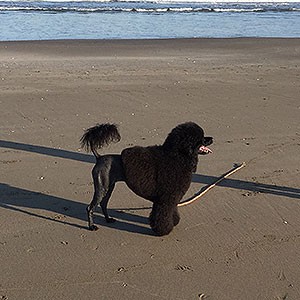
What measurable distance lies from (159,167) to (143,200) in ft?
3.67

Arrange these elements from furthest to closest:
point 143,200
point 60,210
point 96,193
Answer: point 143,200
point 60,210
point 96,193

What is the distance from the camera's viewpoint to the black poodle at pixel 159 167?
191 inches

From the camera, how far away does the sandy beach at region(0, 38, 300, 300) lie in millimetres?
4320

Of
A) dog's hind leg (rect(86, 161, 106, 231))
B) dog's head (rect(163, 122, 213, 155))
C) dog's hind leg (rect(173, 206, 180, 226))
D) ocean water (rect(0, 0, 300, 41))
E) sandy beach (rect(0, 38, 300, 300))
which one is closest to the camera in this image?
sandy beach (rect(0, 38, 300, 300))

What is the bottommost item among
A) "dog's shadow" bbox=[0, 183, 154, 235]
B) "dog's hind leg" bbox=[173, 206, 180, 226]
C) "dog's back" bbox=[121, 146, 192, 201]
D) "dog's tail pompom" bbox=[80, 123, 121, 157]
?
"dog's shadow" bbox=[0, 183, 154, 235]

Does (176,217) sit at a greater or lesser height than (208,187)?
greater

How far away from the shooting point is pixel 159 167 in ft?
16.1

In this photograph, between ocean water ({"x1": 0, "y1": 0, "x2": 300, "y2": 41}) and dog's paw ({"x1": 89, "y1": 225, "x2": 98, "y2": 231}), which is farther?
ocean water ({"x1": 0, "y1": 0, "x2": 300, "y2": 41})

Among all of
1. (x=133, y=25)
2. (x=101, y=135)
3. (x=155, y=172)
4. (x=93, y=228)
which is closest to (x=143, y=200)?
(x=93, y=228)

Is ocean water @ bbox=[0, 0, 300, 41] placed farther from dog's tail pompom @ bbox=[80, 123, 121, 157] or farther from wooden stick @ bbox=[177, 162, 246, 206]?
dog's tail pompom @ bbox=[80, 123, 121, 157]

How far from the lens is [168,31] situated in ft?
84.3

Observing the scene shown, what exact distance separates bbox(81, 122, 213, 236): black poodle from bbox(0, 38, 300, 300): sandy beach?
34 centimetres

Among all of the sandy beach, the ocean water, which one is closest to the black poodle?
the sandy beach

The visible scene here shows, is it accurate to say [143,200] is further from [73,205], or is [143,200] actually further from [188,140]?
[188,140]
